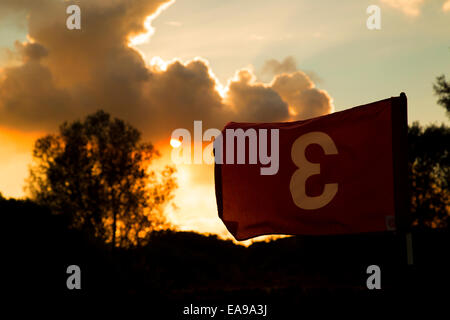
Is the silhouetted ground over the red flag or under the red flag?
under

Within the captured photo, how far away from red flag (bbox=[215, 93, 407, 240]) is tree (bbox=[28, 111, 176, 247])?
30.9 m

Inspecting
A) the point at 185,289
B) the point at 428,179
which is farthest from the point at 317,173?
the point at 428,179

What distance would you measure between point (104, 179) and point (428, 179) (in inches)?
1149

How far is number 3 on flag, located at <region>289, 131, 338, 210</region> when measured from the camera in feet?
26.3

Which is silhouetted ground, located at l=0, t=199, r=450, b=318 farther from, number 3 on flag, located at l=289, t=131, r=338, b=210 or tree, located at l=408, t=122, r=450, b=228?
tree, located at l=408, t=122, r=450, b=228

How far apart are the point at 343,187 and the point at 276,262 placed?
42.9 metres

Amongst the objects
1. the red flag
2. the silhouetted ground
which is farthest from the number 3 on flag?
the silhouetted ground

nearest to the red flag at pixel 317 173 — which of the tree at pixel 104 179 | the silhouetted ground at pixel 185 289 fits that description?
the silhouetted ground at pixel 185 289

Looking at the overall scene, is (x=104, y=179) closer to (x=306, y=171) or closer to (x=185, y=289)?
(x=185, y=289)

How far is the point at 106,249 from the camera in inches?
951

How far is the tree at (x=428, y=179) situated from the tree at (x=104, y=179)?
2245cm

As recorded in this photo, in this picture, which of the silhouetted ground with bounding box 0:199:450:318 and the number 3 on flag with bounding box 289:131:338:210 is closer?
the number 3 on flag with bounding box 289:131:338:210

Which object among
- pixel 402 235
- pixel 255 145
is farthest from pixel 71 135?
pixel 402 235
